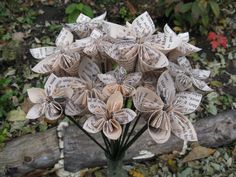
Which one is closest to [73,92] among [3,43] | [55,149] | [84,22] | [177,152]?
[84,22]

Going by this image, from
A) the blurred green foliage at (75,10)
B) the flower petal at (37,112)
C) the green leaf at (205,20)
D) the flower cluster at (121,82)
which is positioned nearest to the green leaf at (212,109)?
the green leaf at (205,20)

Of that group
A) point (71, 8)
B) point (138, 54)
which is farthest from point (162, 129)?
point (71, 8)

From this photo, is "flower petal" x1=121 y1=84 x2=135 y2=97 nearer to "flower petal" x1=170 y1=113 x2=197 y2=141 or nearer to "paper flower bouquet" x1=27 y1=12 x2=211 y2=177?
"paper flower bouquet" x1=27 y1=12 x2=211 y2=177

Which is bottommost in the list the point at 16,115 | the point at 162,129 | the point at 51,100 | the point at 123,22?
the point at 16,115

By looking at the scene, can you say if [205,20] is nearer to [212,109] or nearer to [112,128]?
[212,109]

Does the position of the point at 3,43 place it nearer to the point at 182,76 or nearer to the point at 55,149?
the point at 55,149

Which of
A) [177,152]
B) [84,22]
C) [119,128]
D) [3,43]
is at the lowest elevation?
[177,152]

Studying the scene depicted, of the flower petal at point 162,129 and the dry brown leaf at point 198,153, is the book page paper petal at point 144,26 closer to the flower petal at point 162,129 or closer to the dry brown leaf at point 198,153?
the flower petal at point 162,129
